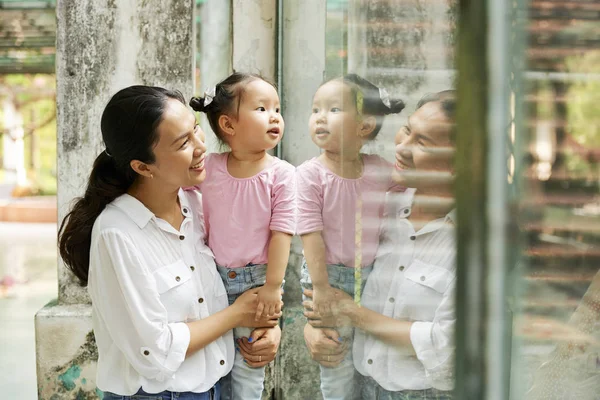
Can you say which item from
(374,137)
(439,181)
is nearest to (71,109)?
(374,137)

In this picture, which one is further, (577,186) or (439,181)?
(439,181)

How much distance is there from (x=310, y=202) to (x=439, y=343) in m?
1.16

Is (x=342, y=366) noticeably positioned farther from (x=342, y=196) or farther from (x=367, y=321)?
(x=342, y=196)

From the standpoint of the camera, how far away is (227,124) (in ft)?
6.21

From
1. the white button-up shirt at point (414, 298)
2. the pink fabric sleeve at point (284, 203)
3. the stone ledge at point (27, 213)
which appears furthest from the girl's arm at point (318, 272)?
the stone ledge at point (27, 213)

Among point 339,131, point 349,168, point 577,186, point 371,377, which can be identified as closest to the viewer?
point 577,186

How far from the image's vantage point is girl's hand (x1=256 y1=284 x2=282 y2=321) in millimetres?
1828

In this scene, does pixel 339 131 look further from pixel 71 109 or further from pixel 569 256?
pixel 71 109

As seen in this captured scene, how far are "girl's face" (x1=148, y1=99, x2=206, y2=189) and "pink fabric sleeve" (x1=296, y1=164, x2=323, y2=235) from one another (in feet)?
0.82

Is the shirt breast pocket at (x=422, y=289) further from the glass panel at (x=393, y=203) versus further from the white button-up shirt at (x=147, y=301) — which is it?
the white button-up shirt at (x=147, y=301)

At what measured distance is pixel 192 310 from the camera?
5.62 ft

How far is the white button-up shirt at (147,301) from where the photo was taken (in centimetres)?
160

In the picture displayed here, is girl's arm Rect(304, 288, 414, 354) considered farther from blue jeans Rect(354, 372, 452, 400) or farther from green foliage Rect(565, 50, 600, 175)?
green foliage Rect(565, 50, 600, 175)

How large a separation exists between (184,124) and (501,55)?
1401 mm
